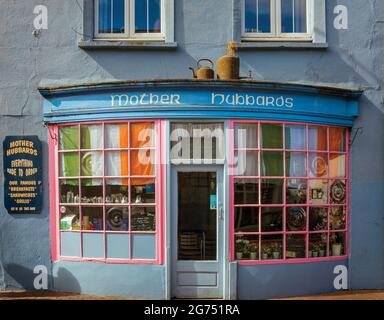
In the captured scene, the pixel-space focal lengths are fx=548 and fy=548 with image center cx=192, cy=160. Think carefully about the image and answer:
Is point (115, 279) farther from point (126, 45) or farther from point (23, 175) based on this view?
point (126, 45)

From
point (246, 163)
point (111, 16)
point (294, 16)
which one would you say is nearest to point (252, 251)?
point (246, 163)

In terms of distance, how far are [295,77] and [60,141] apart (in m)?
4.28

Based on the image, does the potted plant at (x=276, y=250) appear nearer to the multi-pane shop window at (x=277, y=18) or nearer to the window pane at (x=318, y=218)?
the window pane at (x=318, y=218)

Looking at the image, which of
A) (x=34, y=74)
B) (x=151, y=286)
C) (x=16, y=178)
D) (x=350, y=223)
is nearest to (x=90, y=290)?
(x=151, y=286)

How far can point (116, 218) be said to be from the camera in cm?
923

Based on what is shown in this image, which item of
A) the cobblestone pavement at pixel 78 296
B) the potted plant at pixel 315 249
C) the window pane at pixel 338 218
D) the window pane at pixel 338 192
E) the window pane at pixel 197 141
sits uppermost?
the window pane at pixel 197 141

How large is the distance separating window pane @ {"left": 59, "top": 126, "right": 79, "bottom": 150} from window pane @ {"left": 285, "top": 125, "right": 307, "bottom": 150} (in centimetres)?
360

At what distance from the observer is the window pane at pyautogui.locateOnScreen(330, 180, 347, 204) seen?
9.62 metres

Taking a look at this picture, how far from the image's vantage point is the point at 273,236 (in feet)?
30.3

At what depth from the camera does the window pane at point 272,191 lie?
9.22 metres

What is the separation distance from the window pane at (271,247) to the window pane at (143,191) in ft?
6.52

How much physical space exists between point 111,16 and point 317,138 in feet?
14.0

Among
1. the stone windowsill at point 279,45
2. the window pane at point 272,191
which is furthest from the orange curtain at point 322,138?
the stone windowsill at point 279,45

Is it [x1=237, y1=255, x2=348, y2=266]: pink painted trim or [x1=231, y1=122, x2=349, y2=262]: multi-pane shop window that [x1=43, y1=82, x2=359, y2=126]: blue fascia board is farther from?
[x1=237, y1=255, x2=348, y2=266]: pink painted trim
